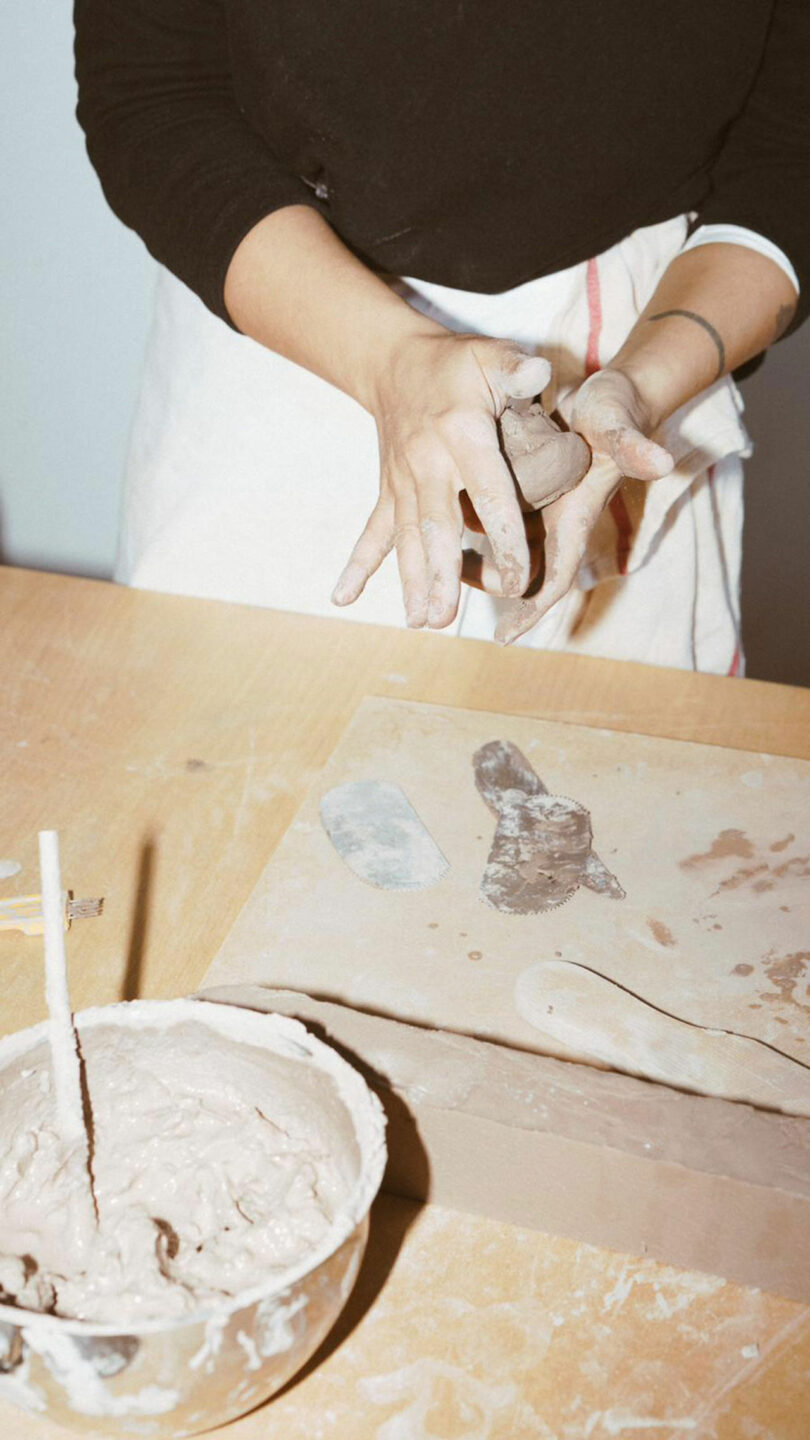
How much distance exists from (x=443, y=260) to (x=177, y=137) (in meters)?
0.26

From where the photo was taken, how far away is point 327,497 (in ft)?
4.21

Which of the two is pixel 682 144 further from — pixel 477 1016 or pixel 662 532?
pixel 477 1016

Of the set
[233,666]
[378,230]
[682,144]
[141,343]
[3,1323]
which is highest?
[682,144]

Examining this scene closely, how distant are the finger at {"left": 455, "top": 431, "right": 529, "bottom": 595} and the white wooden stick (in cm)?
38

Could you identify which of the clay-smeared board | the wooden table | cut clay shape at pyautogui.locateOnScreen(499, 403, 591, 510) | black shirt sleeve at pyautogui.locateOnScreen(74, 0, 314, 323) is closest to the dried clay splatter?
the clay-smeared board

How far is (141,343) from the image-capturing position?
2.17m

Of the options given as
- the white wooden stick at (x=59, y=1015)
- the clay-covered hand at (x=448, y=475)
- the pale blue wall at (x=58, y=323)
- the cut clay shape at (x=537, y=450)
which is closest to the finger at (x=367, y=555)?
the clay-covered hand at (x=448, y=475)

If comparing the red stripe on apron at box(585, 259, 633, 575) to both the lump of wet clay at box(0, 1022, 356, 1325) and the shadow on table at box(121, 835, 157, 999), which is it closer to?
the shadow on table at box(121, 835, 157, 999)

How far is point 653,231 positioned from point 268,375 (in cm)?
41

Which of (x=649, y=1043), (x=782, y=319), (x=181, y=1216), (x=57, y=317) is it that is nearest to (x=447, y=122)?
(x=782, y=319)

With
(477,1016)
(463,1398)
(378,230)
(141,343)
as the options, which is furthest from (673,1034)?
(141,343)

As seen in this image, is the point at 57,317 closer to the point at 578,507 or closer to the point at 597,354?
the point at 597,354

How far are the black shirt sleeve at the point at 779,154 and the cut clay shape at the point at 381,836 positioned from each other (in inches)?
25.0

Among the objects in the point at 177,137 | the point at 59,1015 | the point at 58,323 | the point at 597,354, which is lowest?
the point at 58,323
